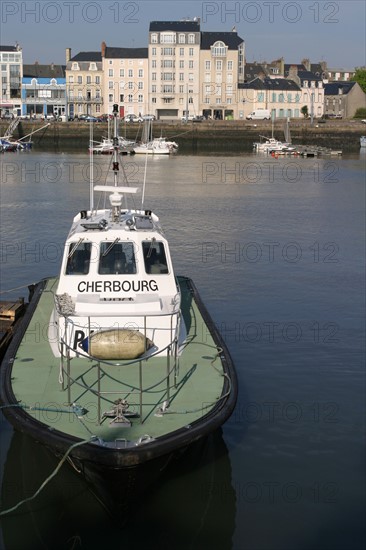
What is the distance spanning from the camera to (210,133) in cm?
9638

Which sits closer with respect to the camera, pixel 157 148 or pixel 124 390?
pixel 124 390

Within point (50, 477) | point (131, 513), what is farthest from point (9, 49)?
point (131, 513)

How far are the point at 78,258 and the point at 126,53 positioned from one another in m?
101

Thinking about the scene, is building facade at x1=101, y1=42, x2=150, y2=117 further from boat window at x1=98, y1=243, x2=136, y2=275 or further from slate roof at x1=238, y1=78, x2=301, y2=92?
boat window at x1=98, y1=243, x2=136, y2=275

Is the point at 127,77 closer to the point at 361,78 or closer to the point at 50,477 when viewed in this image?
the point at 361,78

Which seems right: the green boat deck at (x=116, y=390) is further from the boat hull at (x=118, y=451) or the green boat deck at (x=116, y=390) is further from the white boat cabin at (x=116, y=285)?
the white boat cabin at (x=116, y=285)

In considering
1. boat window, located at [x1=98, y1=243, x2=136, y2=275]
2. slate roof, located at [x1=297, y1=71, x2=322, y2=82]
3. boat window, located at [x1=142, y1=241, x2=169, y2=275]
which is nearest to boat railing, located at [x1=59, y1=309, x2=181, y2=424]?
boat window, located at [x1=142, y1=241, x2=169, y2=275]

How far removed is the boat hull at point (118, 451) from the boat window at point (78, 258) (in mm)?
3412

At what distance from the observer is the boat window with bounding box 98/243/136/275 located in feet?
45.9

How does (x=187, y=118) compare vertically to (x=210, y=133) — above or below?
above

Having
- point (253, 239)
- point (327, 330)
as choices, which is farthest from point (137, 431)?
point (253, 239)

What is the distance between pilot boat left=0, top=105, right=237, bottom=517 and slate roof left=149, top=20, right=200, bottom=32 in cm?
9691

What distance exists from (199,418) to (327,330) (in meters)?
9.53

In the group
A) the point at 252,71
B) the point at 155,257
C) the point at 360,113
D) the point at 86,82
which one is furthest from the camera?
the point at 252,71
